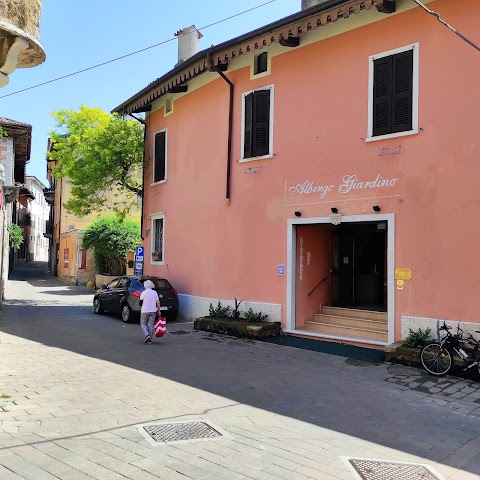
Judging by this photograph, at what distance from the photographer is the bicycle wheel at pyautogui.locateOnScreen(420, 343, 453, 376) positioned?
8609 millimetres

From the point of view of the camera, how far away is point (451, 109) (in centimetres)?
973

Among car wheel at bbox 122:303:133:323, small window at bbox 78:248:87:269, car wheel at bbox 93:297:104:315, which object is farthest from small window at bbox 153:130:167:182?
small window at bbox 78:248:87:269

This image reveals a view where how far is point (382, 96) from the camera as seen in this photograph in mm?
10773

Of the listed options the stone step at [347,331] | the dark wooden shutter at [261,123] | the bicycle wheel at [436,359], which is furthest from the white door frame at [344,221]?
the dark wooden shutter at [261,123]

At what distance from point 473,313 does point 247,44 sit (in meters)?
8.24

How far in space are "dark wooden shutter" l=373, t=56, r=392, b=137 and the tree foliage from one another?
10.7m

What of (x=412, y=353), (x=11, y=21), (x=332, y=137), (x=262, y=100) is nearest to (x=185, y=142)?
(x=262, y=100)

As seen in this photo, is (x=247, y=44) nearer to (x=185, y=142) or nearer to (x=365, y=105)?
(x=365, y=105)

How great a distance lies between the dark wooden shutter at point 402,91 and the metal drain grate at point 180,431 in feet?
25.1

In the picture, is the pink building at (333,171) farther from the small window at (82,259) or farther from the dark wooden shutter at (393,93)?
the small window at (82,259)

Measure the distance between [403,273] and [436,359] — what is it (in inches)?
83.5

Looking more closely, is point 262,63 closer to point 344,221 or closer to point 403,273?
point 344,221

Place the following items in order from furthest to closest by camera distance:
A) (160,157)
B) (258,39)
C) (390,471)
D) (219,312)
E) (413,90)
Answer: (160,157), (219,312), (258,39), (413,90), (390,471)

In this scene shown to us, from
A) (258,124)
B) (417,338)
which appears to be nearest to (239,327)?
(417,338)
